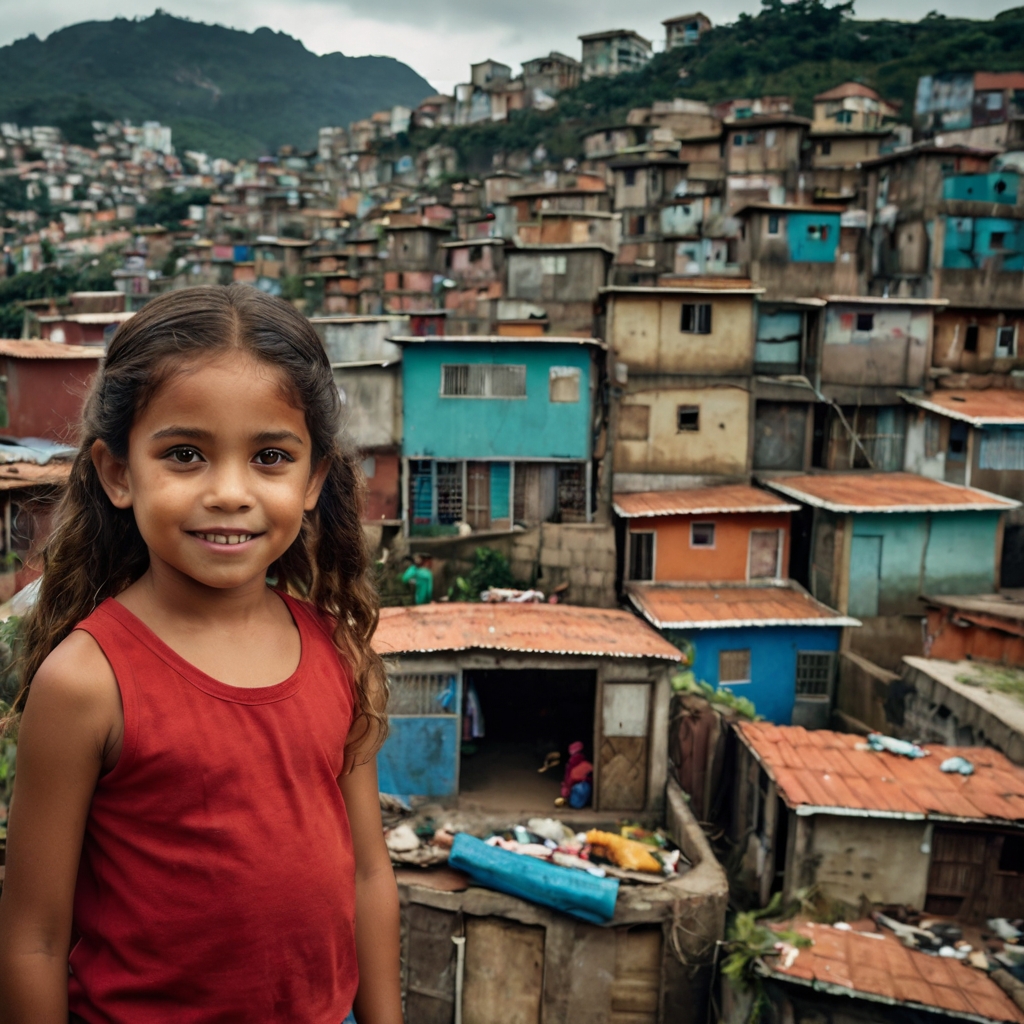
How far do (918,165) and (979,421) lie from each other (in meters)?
14.0

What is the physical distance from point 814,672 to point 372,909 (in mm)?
16658

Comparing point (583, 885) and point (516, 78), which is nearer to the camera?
point (583, 885)

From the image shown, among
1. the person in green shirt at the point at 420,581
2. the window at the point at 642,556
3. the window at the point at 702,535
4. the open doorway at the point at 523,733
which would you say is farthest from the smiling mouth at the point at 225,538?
the window at the point at 702,535

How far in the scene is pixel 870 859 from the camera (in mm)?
9656

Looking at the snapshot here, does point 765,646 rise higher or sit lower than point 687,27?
lower

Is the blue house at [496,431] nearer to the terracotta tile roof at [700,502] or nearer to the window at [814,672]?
the terracotta tile roof at [700,502]

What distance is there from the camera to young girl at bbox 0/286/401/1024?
155 cm

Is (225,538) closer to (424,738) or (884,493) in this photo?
(424,738)

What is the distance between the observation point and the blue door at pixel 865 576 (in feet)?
59.2

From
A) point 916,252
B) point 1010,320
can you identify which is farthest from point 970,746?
point 916,252

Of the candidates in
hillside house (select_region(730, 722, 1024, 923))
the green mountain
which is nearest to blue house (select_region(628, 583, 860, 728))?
hillside house (select_region(730, 722, 1024, 923))

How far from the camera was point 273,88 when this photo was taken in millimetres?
145875

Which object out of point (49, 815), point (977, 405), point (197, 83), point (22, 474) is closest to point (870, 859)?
point (49, 815)

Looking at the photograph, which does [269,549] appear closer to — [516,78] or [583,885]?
[583,885]
